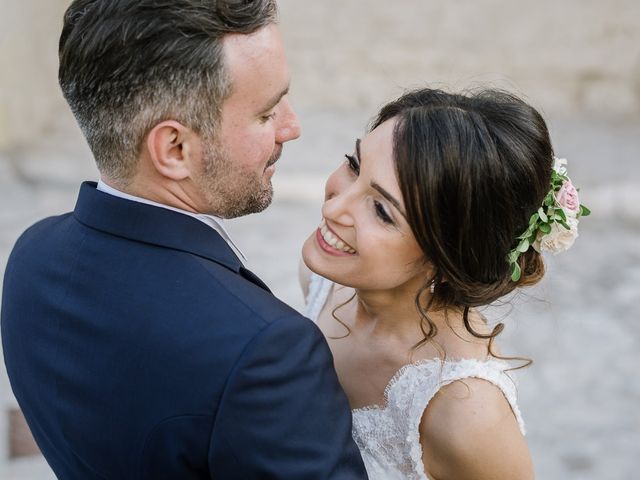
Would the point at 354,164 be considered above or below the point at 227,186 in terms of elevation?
below

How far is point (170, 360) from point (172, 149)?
453 mm

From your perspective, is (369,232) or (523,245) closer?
(369,232)

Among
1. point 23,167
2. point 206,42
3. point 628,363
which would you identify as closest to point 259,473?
point 206,42

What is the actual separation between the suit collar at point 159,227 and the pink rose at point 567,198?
917mm

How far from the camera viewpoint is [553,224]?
2299 mm

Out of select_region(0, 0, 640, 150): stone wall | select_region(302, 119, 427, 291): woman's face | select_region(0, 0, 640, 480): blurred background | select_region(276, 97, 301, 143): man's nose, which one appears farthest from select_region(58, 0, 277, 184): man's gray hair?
select_region(0, 0, 640, 150): stone wall

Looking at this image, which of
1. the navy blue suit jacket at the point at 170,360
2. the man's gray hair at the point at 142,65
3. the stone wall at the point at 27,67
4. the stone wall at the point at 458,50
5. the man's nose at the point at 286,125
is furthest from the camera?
the stone wall at the point at 458,50

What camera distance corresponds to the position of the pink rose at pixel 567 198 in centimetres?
231

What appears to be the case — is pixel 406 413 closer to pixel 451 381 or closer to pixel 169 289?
pixel 451 381

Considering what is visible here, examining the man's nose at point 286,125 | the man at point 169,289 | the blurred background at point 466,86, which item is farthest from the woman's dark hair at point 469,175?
the blurred background at point 466,86

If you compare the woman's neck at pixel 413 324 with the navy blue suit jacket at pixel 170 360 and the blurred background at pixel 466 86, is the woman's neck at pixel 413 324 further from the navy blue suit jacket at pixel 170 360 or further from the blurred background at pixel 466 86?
the blurred background at pixel 466 86

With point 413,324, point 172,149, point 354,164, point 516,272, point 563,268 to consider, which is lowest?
point 563,268

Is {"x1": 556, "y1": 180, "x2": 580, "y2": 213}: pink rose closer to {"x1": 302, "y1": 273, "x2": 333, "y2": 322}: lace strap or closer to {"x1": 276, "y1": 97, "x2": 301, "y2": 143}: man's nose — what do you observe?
{"x1": 276, "y1": 97, "x2": 301, "y2": 143}: man's nose

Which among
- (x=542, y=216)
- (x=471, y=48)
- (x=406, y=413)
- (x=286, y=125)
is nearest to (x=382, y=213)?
(x=286, y=125)
